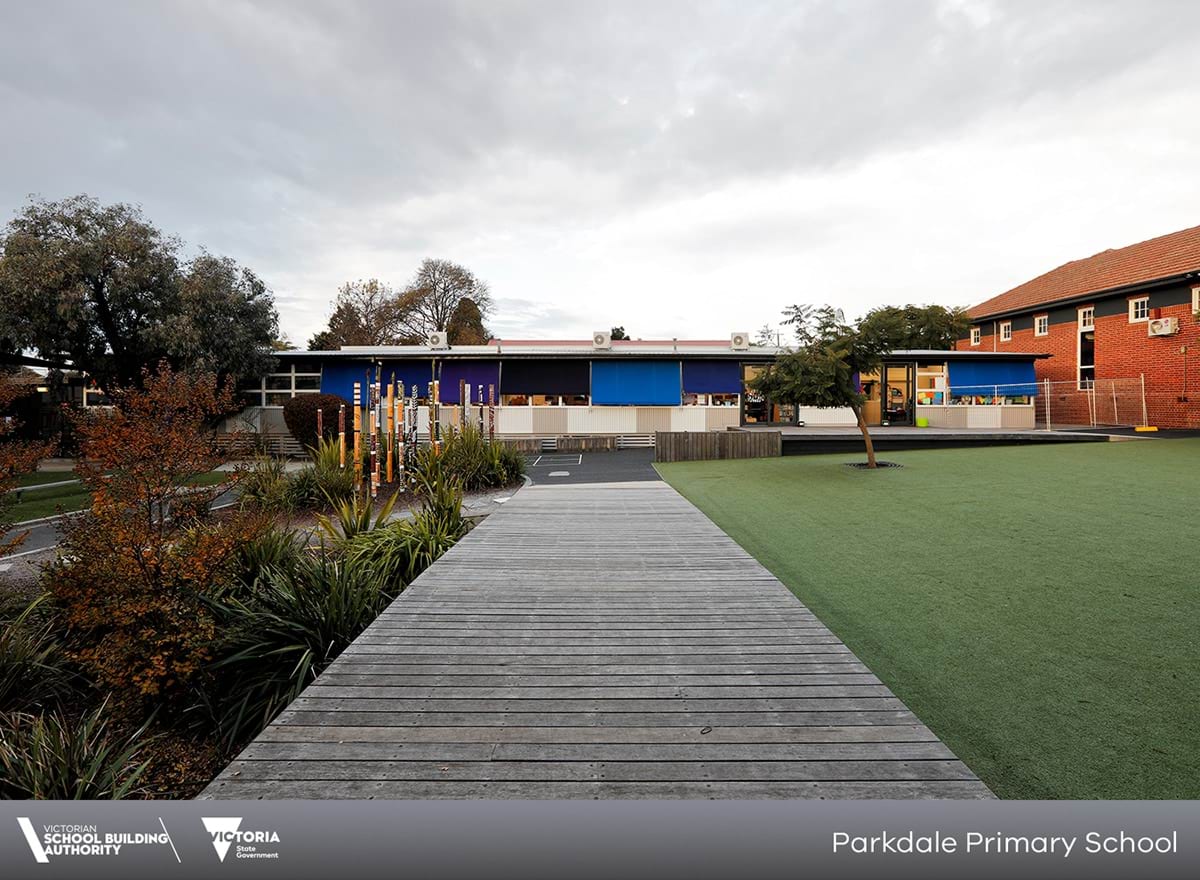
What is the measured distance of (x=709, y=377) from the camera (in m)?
20.1

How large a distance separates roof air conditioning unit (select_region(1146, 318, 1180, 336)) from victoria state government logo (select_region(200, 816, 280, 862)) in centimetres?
2712

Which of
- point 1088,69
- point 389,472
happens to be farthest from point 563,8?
point 1088,69

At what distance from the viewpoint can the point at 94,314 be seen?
15680mm

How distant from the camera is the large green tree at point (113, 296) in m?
14.6

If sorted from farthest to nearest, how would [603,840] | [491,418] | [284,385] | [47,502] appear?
1. [284,385]
2. [491,418]
3. [47,502]
4. [603,840]

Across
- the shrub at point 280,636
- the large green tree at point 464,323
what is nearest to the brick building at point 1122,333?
the shrub at point 280,636

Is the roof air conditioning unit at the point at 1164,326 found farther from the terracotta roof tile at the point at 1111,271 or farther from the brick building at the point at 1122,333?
the terracotta roof tile at the point at 1111,271

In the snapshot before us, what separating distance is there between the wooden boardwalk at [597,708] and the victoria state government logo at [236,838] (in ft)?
0.47

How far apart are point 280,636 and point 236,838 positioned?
7.92 feet

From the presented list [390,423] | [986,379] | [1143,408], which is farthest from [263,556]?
[1143,408]

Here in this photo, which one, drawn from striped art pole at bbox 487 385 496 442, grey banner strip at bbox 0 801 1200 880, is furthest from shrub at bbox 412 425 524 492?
grey banner strip at bbox 0 801 1200 880

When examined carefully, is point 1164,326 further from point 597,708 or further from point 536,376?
point 597,708

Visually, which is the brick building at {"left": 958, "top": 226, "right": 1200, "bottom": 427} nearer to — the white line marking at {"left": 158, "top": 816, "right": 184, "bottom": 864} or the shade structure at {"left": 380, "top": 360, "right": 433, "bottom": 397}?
the shade structure at {"left": 380, "top": 360, "right": 433, "bottom": 397}

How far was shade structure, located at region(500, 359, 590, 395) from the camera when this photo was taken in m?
20.0
